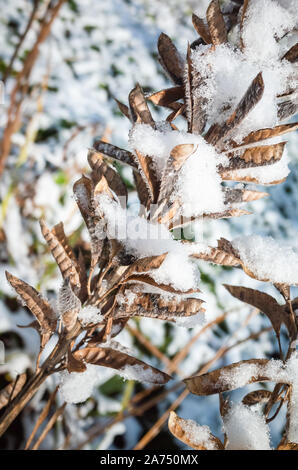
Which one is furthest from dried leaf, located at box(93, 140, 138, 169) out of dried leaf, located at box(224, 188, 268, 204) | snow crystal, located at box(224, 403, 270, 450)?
snow crystal, located at box(224, 403, 270, 450)

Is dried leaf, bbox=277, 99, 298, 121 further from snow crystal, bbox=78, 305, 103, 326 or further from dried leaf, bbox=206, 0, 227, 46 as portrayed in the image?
snow crystal, bbox=78, 305, 103, 326

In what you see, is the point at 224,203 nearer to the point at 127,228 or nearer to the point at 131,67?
the point at 127,228

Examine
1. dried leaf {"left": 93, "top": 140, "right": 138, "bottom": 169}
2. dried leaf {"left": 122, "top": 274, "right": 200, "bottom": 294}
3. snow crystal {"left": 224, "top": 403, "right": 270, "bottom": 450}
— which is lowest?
snow crystal {"left": 224, "top": 403, "right": 270, "bottom": 450}

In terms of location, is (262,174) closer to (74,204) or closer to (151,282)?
(151,282)

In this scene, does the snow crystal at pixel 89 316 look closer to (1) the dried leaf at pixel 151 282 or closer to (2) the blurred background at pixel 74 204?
(1) the dried leaf at pixel 151 282

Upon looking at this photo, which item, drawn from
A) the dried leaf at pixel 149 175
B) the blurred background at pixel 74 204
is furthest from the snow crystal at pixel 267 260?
the blurred background at pixel 74 204

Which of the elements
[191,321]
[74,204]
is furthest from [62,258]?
[74,204]
